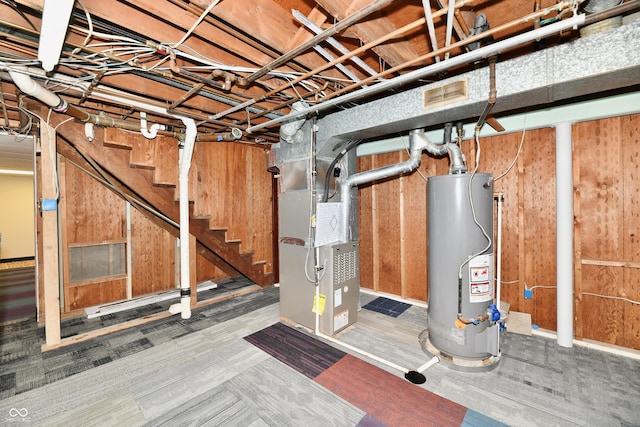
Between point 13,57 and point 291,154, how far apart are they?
7.04 feet

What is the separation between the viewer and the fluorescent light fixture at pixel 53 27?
45.0 inches

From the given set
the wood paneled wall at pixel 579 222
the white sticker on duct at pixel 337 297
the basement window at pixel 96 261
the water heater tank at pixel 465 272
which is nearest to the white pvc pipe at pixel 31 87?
the basement window at pixel 96 261

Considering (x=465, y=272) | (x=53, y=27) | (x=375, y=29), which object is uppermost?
(x=375, y=29)

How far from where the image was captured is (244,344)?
2555mm

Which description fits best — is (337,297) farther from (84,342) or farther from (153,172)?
(153,172)

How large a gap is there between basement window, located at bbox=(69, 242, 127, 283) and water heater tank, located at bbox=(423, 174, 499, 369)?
431 cm

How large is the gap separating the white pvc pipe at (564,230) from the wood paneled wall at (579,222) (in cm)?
21

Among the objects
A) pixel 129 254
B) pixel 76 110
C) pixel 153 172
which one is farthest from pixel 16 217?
pixel 76 110

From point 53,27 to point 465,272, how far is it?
3.01 meters

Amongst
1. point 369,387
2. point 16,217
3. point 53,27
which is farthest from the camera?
point 16,217

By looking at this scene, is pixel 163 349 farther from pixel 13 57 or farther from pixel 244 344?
pixel 13 57

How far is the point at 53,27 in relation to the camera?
1.26m

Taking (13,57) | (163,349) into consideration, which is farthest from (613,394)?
(13,57)

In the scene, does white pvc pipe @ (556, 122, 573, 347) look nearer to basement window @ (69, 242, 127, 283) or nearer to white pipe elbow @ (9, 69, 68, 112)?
white pipe elbow @ (9, 69, 68, 112)
